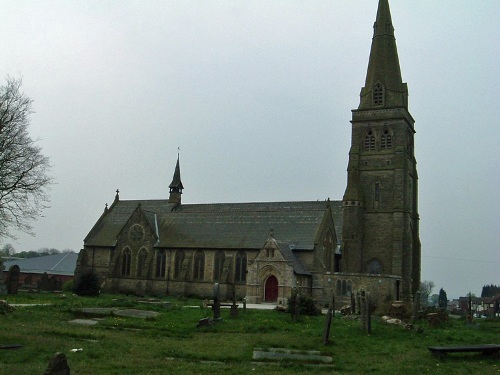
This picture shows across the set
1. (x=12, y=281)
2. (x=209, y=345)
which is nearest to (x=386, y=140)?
(x=12, y=281)

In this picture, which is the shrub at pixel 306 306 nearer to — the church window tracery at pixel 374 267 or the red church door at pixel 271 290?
the red church door at pixel 271 290

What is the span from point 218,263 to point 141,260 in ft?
30.0

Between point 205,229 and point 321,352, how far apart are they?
40.3 metres

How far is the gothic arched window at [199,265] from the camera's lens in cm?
5394

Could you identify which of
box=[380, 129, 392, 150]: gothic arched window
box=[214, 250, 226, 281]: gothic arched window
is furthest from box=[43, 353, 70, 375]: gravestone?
box=[380, 129, 392, 150]: gothic arched window

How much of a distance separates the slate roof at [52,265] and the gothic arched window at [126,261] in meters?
21.1

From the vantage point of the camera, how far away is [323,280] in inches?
1886

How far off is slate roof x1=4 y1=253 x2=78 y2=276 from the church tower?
42751 mm

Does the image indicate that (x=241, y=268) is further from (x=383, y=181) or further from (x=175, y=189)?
(x=175, y=189)

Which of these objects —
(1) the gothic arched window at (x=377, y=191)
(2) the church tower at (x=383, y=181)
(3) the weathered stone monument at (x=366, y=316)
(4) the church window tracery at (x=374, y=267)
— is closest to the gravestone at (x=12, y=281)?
(2) the church tower at (x=383, y=181)

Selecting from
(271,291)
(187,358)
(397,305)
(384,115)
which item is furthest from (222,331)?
(384,115)

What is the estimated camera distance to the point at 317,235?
162 ft

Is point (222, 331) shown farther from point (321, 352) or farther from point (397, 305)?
point (397, 305)

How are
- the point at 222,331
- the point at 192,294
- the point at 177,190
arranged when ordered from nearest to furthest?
the point at 222,331, the point at 192,294, the point at 177,190
